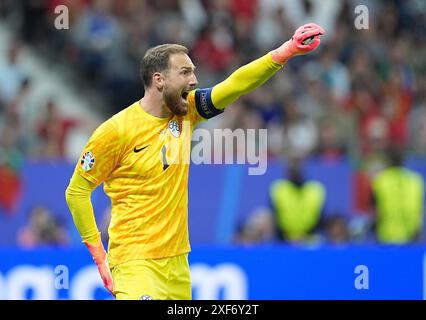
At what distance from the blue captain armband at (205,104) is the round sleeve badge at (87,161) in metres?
0.85

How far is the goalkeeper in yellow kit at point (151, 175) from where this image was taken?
8.04 metres

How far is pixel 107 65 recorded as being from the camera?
55.1 ft

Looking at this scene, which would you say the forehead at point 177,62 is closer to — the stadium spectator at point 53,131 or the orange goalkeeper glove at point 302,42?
the orange goalkeeper glove at point 302,42

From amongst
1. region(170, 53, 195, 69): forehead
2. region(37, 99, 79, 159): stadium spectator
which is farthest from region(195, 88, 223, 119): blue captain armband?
region(37, 99, 79, 159): stadium spectator

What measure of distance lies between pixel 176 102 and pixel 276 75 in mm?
8734

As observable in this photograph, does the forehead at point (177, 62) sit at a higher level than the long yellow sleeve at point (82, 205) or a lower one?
higher

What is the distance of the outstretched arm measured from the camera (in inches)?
309

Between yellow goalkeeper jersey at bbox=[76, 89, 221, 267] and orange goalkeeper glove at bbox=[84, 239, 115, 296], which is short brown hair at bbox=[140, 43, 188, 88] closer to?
yellow goalkeeper jersey at bbox=[76, 89, 221, 267]

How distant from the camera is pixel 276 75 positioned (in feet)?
54.9

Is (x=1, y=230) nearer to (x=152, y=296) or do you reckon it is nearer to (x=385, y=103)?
(x=385, y=103)

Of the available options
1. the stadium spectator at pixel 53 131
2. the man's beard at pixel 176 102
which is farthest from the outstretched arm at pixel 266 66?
the stadium spectator at pixel 53 131

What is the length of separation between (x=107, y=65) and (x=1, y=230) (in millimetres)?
3363

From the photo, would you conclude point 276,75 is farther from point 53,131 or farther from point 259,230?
point 259,230

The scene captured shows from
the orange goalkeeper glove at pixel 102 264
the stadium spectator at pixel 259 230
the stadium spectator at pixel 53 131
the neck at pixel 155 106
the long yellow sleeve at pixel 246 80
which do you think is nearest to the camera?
the long yellow sleeve at pixel 246 80
